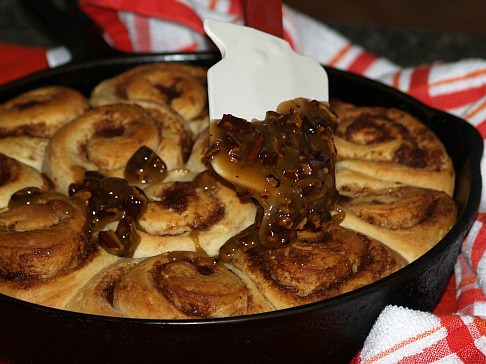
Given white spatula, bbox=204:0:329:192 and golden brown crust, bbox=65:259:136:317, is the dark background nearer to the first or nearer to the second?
white spatula, bbox=204:0:329:192

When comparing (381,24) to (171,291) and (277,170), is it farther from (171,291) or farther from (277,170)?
(171,291)

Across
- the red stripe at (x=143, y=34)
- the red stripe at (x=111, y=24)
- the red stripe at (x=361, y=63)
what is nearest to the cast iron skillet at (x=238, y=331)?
the red stripe at (x=361, y=63)

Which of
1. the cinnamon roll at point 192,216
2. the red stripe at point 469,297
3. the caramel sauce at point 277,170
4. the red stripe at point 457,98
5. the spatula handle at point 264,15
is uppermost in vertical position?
the spatula handle at point 264,15

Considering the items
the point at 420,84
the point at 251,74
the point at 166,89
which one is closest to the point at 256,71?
the point at 251,74

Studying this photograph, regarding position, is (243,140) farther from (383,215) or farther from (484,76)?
(484,76)

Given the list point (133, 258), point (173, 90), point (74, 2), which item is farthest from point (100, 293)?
point (74, 2)

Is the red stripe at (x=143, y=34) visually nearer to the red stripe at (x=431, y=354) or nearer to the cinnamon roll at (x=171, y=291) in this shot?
the cinnamon roll at (x=171, y=291)

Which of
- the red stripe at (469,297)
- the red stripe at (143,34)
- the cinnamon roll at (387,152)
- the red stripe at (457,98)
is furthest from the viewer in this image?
the red stripe at (143,34)
